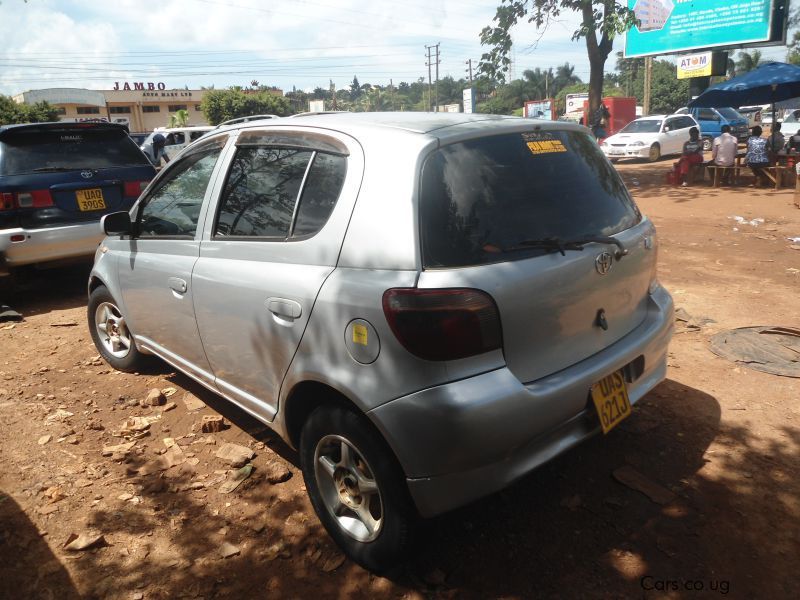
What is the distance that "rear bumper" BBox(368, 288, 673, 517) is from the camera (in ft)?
6.67

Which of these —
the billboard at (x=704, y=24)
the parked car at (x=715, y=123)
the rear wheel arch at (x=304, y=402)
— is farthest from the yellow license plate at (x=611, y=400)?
the billboard at (x=704, y=24)

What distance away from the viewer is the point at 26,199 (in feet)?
19.2

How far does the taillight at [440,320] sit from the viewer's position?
204 cm

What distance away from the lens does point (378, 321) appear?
2117mm

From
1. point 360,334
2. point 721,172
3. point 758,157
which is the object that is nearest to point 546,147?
point 360,334

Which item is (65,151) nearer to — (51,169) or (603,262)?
(51,169)

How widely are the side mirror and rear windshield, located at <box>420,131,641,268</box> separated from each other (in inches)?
93.3

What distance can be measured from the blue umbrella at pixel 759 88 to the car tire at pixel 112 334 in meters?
14.7

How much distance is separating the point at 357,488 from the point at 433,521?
13.0 inches

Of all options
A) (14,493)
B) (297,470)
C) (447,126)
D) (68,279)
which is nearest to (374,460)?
(297,470)

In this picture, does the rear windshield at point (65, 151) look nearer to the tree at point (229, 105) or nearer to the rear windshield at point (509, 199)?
the rear windshield at point (509, 199)

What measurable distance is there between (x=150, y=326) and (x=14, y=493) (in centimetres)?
115

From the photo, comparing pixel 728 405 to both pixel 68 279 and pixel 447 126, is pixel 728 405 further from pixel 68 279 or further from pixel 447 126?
pixel 68 279

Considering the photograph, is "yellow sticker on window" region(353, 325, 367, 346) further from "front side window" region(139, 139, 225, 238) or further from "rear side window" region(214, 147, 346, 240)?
"front side window" region(139, 139, 225, 238)
